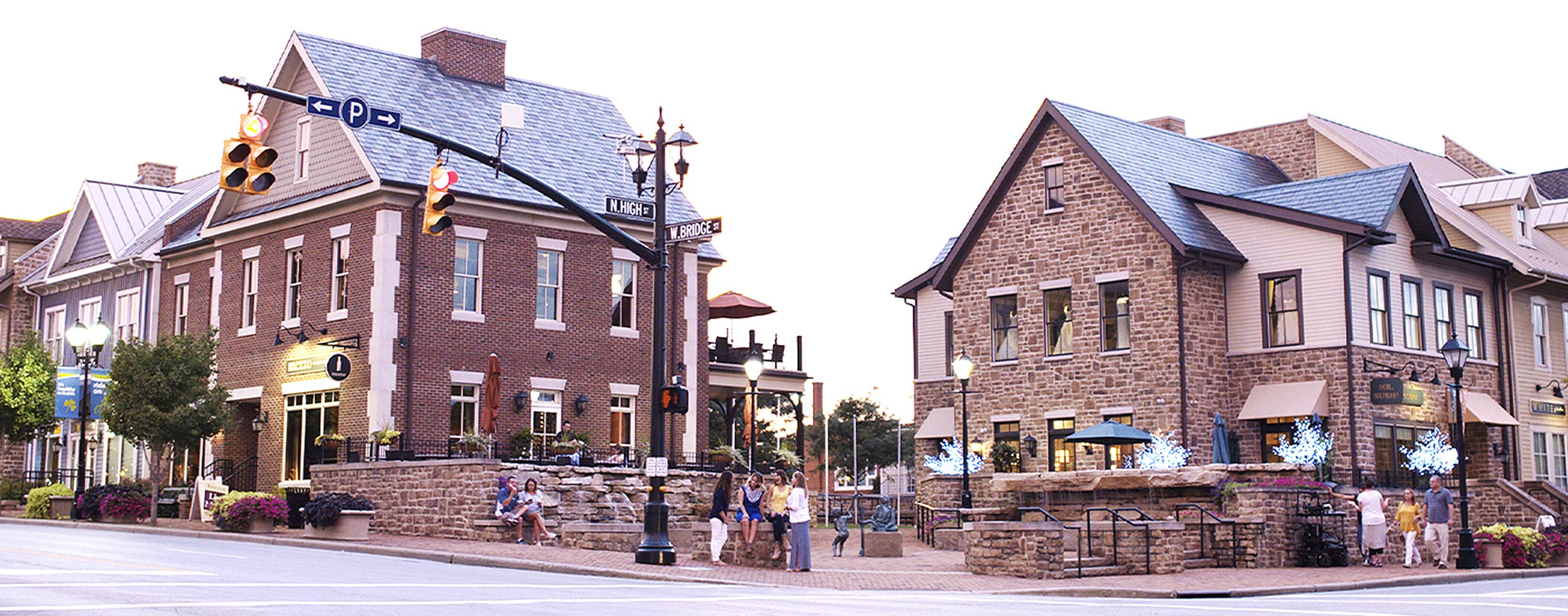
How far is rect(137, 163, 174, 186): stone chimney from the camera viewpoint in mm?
57938

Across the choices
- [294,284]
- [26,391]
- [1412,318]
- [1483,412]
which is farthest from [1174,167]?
[26,391]

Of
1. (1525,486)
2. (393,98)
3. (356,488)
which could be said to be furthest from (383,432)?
(1525,486)

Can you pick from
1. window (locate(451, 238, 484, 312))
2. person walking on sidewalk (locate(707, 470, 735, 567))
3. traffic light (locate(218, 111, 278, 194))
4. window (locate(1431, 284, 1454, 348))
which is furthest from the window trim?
traffic light (locate(218, 111, 278, 194))

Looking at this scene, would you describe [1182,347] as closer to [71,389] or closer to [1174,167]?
[1174,167]

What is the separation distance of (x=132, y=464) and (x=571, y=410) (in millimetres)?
13792

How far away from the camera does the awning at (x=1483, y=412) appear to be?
36.7 m

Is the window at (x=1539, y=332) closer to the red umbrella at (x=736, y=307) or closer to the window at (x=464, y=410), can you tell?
the red umbrella at (x=736, y=307)

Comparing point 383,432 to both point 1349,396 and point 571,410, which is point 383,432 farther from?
point 1349,396

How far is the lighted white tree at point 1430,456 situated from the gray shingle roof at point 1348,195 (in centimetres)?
490

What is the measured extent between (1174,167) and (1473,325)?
25.8ft

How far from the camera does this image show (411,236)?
35.2 metres

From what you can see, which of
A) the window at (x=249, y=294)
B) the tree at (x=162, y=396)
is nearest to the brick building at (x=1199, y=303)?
the window at (x=249, y=294)

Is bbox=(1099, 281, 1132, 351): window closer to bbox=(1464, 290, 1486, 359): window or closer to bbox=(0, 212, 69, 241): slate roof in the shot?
bbox=(1464, 290, 1486, 359): window

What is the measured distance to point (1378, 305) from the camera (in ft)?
116
